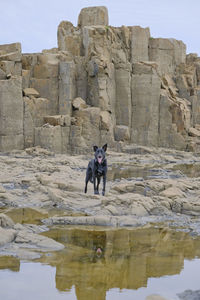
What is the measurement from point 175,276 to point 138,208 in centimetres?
445

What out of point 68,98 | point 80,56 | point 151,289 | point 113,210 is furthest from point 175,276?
point 80,56

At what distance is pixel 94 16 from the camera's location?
3566 centimetres

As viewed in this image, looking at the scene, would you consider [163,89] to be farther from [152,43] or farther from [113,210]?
[113,210]

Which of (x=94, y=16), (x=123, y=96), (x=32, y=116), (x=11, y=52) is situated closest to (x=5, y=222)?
(x=32, y=116)

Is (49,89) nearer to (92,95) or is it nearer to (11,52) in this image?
(92,95)

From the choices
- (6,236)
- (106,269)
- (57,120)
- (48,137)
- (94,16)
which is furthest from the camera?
(94,16)

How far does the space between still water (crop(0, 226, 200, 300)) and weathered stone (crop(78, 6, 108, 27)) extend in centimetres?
2998

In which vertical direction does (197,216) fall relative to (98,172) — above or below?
below

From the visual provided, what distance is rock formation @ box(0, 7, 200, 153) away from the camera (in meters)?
28.1

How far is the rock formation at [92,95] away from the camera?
2806cm

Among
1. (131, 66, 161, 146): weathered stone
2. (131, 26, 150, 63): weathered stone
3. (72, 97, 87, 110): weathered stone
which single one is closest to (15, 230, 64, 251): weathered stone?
(72, 97, 87, 110): weathered stone

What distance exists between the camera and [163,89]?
3569cm

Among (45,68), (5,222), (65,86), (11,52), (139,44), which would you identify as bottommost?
(5,222)

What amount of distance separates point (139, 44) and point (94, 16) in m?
4.57
